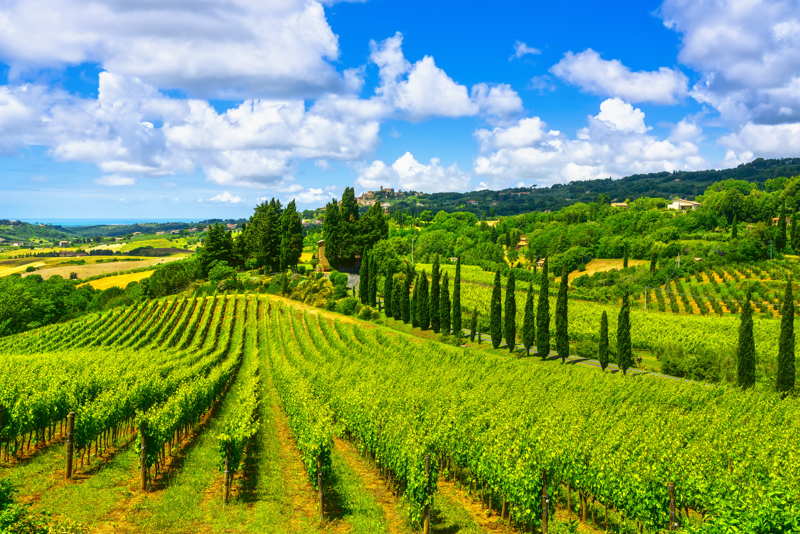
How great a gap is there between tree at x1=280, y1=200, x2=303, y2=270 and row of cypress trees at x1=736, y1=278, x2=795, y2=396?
233 ft

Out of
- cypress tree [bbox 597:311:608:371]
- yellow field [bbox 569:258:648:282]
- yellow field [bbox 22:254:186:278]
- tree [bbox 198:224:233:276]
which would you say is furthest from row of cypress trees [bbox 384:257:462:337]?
yellow field [bbox 22:254:186:278]

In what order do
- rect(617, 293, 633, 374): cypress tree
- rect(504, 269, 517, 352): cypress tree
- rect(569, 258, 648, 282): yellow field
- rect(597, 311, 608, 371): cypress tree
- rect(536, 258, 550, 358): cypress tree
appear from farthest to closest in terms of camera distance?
rect(569, 258, 648, 282): yellow field → rect(504, 269, 517, 352): cypress tree → rect(536, 258, 550, 358): cypress tree → rect(597, 311, 608, 371): cypress tree → rect(617, 293, 633, 374): cypress tree

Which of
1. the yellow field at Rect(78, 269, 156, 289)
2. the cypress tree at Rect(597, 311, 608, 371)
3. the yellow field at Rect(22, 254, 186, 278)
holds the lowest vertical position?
the cypress tree at Rect(597, 311, 608, 371)

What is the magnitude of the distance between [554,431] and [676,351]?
118 ft

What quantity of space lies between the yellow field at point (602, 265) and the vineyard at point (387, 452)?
8893cm

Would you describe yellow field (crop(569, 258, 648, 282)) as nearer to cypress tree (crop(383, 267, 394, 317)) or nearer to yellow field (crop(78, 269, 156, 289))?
cypress tree (crop(383, 267, 394, 317))

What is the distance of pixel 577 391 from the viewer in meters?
35.1

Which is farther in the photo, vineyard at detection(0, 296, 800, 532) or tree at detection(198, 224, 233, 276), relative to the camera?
tree at detection(198, 224, 233, 276)

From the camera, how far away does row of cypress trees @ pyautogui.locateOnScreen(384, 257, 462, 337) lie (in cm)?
6075

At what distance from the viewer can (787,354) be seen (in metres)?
39.1

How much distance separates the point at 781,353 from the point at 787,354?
440 mm

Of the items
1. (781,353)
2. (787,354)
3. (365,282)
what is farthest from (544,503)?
(365,282)

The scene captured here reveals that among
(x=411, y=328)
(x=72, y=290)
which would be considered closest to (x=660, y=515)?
(x=411, y=328)

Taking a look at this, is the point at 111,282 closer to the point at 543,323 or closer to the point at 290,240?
the point at 290,240
